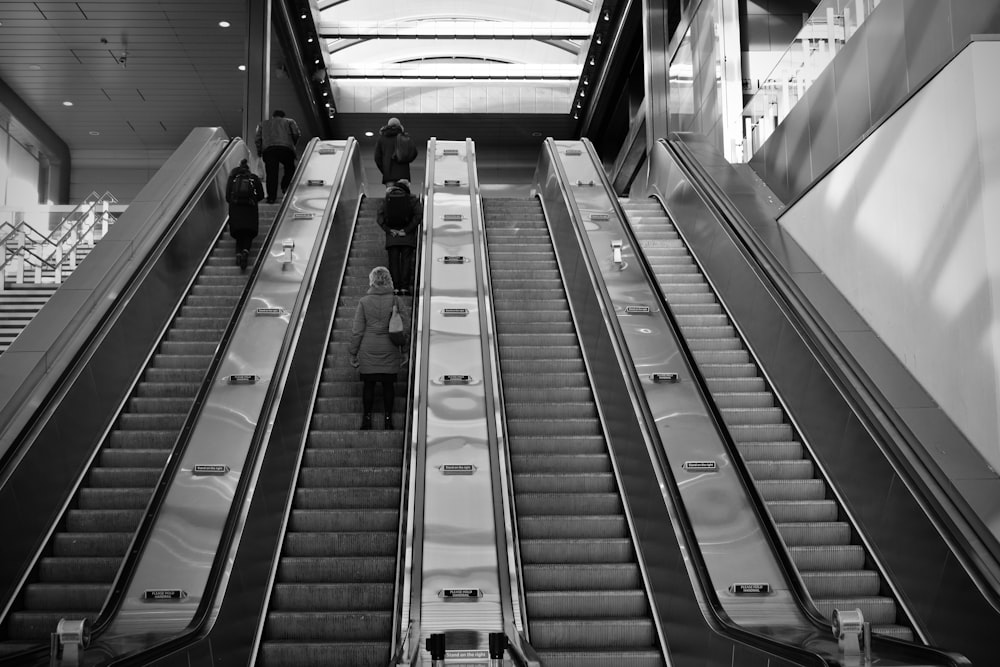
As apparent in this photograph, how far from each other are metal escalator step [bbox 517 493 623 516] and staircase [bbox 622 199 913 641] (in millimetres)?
1078

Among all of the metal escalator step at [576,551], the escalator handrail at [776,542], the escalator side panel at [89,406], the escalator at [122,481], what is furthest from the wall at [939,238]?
the escalator side panel at [89,406]

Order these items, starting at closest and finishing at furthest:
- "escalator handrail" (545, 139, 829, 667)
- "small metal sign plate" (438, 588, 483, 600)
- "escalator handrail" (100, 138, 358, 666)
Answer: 1. "escalator handrail" (545, 139, 829, 667)
2. "escalator handrail" (100, 138, 358, 666)
3. "small metal sign plate" (438, 588, 483, 600)

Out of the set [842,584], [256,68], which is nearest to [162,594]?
[842,584]

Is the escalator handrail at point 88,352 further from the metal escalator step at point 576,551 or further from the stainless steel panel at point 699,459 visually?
the stainless steel panel at point 699,459

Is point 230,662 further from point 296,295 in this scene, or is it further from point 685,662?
point 296,295

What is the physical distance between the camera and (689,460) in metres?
6.82

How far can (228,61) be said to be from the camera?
831 inches

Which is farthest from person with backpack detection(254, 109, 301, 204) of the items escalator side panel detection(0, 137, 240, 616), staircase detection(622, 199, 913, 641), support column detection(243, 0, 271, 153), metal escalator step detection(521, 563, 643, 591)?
metal escalator step detection(521, 563, 643, 591)

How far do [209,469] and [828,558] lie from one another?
427 cm

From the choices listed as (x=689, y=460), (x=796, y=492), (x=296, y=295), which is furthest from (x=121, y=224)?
(x=796, y=492)

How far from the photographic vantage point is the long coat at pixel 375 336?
843 cm

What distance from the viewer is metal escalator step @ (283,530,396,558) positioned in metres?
6.91

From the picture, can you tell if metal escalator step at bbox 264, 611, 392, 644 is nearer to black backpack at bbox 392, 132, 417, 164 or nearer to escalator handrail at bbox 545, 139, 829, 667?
escalator handrail at bbox 545, 139, 829, 667

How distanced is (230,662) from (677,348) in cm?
446
